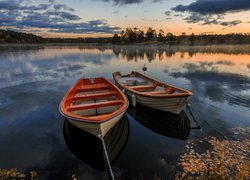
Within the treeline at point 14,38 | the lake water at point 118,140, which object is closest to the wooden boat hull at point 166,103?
the lake water at point 118,140

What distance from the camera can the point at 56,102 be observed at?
13.4 metres

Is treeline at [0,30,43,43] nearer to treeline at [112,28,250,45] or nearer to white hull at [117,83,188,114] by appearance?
treeline at [112,28,250,45]

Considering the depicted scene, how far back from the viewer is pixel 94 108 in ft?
29.2

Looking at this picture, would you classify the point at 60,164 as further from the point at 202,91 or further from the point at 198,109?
the point at 202,91

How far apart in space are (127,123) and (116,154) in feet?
10.2

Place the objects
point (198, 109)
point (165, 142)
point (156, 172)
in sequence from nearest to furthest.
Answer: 1. point (156, 172)
2. point (165, 142)
3. point (198, 109)

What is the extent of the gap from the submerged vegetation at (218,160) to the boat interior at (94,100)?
402 centimetres

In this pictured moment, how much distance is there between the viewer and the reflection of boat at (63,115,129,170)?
22.9 feet

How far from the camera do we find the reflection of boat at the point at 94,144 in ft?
22.9

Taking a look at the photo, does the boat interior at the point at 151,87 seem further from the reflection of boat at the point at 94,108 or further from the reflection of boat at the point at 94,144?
the reflection of boat at the point at 94,144

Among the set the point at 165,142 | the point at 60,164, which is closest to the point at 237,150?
the point at 165,142

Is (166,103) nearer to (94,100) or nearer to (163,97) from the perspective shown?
(163,97)

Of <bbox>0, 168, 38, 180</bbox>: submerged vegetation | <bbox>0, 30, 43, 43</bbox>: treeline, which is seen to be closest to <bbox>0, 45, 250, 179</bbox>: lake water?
<bbox>0, 168, 38, 180</bbox>: submerged vegetation

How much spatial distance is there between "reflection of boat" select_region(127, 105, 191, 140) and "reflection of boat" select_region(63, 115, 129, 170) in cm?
155
